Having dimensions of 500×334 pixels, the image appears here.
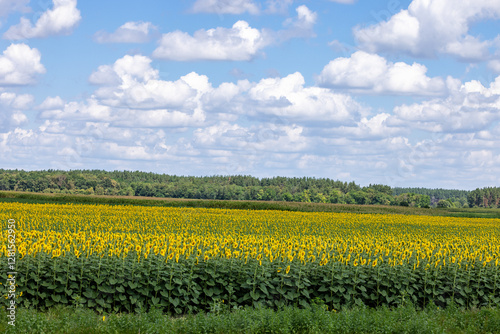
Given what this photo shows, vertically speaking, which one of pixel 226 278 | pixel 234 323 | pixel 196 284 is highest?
pixel 226 278

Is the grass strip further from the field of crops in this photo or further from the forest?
the forest

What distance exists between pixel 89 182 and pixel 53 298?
133388 millimetres

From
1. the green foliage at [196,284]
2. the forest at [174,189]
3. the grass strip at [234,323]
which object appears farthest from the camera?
the forest at [174,189]

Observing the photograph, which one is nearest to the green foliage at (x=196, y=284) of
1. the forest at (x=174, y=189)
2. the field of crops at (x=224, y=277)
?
the field of crops at (x=224, y=277)

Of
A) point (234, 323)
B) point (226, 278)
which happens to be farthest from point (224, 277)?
point (234, 323)

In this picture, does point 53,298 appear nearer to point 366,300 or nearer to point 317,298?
point 317,298

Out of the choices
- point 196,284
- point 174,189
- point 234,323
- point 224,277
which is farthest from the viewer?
point 174,189

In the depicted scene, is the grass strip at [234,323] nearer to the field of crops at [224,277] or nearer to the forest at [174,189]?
the field of crops at [224,277]

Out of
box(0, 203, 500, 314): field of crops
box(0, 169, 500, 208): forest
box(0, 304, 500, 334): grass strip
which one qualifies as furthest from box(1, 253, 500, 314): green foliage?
box(0, 169, 500, 208): forest

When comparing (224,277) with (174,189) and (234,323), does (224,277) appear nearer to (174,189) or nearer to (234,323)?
(234,323)

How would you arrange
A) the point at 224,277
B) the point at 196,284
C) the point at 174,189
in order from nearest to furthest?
the point at 196,284 → the point at 224,277 → the point at 174,189

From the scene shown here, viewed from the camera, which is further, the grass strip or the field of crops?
the field of crops

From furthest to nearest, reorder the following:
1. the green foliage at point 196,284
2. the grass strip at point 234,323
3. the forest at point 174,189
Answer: the forest at point 174,189 < the green foliage at point 196,284 < the grass strip at point 234,323

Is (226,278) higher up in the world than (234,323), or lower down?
higher up
